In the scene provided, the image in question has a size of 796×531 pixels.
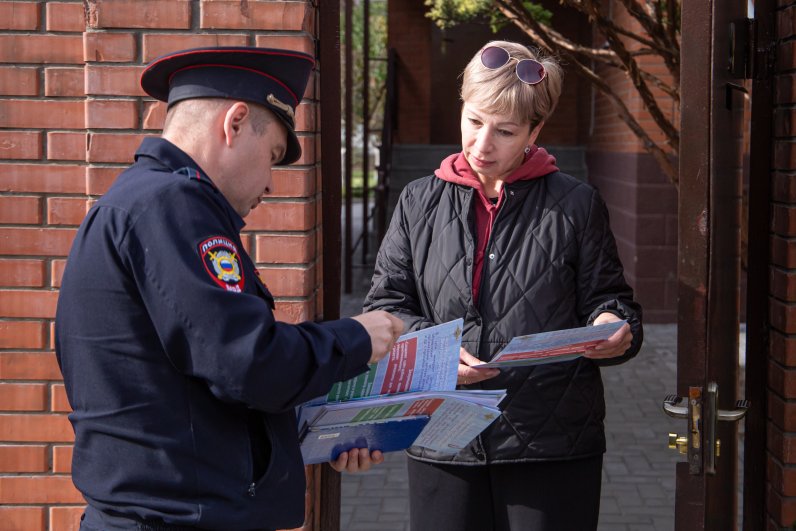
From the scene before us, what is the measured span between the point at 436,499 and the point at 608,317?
642 millimetres

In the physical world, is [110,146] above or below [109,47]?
below

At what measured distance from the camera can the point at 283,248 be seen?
2.77 metres

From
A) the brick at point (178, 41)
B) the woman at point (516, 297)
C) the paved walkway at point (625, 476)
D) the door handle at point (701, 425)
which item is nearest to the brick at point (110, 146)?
the brick at point (178, 41)

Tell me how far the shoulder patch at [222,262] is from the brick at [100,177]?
3.92 feet

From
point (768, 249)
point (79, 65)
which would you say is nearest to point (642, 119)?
point (768, 249)

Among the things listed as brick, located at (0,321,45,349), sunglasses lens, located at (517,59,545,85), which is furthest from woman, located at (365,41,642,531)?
brick, located at (0,321,45,349)

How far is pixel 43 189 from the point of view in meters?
2.84

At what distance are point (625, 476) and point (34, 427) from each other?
351 cm

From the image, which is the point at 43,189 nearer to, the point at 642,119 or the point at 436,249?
the point at 436,249

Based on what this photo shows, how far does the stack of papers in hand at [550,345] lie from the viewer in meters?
2.23

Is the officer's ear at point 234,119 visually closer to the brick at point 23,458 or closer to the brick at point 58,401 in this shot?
the brick at point 58,401

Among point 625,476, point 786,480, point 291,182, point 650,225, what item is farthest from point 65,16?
point 650,225

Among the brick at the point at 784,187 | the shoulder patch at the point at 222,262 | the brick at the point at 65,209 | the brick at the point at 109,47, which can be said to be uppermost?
the brick at the point at 109,47

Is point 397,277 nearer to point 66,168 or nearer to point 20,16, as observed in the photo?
point 66,168
